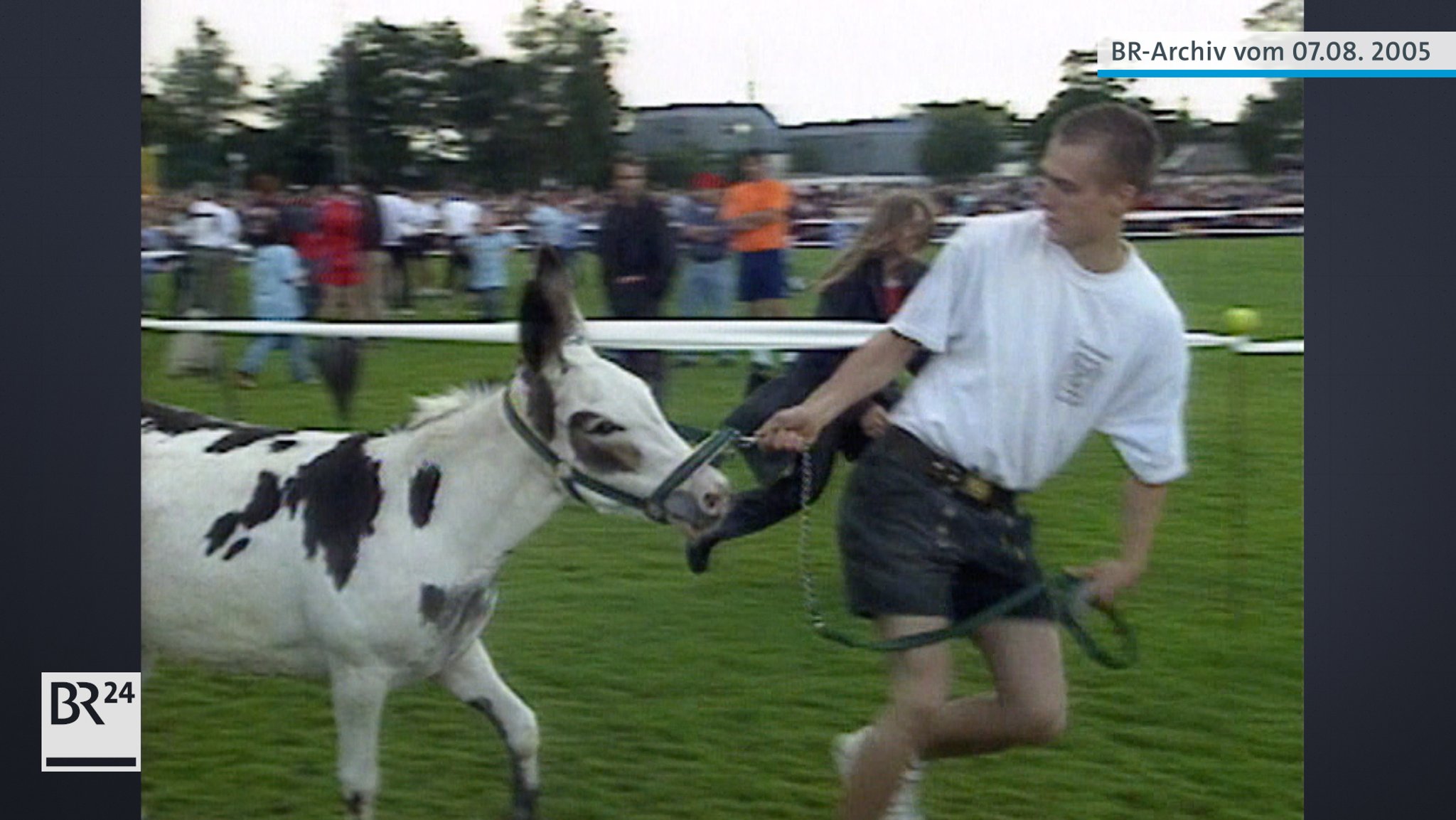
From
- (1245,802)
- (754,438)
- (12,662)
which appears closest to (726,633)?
(754,438)

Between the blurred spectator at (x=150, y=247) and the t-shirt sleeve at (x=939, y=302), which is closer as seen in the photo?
the t-shirt sleeve at (x=939, y=302)

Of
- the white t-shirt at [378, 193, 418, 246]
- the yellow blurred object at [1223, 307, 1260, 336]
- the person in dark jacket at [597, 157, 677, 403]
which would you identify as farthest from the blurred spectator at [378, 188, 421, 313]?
the yellow blurred object at [1223, 307, 1260, 336]

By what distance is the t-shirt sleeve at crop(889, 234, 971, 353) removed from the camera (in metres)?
3.46

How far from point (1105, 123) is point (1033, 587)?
77 cm

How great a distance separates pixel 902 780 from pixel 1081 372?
734 millimetres

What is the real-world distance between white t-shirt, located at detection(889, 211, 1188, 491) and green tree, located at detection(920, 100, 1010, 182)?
9cm

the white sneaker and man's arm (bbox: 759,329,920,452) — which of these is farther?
the white sneaker

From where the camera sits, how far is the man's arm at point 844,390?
136 inches

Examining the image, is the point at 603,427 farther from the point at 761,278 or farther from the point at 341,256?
the point at 341,256

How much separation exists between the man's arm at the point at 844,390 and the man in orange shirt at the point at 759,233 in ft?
0.50

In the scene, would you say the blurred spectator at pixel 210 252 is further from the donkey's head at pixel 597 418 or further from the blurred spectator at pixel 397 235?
the donkey's head at pixel 597 418

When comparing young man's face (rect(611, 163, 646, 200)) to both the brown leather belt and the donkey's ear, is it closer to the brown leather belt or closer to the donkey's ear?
the donkey's ear

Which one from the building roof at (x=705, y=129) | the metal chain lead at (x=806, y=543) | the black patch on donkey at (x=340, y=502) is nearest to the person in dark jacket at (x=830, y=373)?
the metal chain lead at (x=806, y=543)

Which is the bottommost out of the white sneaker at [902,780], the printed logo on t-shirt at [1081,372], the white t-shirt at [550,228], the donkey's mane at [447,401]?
the white sneaker at [902,780]
